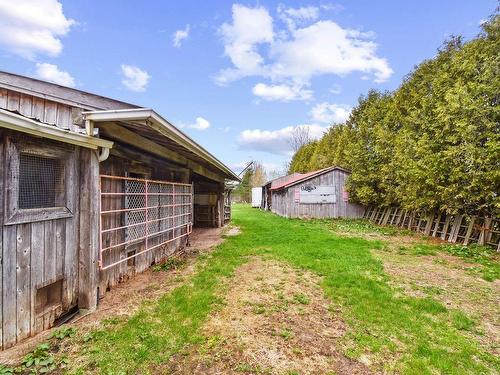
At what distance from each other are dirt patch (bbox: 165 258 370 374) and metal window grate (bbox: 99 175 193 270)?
1.91 m

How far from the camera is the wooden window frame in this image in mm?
2809

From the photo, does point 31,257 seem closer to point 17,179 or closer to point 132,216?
point 17,179

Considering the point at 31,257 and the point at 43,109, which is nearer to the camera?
the point at 31,257

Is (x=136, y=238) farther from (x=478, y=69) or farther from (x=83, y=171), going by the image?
(x=478, y=69)

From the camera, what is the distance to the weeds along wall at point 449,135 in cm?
791

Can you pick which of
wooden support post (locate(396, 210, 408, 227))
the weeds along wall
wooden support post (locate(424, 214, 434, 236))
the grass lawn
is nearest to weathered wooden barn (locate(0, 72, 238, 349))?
the grass lawn

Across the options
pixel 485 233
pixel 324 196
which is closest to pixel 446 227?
pixel 485 233

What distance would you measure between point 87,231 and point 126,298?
4.21 feet

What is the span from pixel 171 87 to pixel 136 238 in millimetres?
12167

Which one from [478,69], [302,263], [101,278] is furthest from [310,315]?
[478,69]

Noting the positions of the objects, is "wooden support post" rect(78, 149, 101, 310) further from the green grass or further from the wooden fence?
the wooden fence

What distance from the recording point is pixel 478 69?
8.80 m

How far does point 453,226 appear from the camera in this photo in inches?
381

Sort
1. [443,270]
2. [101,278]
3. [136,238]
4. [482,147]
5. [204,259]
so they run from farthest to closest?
1. [482,147]
2. [204,259]
3. [443,270]
4. [136,238]
5. [101,278]
